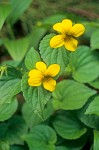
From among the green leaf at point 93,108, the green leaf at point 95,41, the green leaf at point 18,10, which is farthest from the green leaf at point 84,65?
the green leaf at point 18,10

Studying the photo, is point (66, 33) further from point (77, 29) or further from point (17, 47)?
point (17, 47)

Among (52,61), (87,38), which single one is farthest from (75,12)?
(52,61)

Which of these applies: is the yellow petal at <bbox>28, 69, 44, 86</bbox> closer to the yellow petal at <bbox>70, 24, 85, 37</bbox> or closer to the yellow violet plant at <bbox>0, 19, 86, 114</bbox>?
the yellow violet plant at <bbox>0, 19, 86, 114</bbox>

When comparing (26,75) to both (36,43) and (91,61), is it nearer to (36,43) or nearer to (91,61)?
(91,61)

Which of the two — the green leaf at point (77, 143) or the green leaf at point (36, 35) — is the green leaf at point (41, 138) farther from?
the green leaf at point (36, 35)

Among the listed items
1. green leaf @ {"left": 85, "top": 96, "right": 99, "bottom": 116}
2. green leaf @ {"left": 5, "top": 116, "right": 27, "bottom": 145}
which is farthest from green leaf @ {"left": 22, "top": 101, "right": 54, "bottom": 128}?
green leaf @ {"left": 85, "top": 96, "right": 99, "bottom": 116}

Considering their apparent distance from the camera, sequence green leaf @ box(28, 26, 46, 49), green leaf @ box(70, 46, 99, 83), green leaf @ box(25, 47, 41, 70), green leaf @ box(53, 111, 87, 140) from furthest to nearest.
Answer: green leaf @ box(28, 26, 46, 49)
green leaf @ box(70, 46, 99, 83)
green leaf @ box(53, 111, 87, 140)
green leaf @ box(25, 47, 41, 70)
